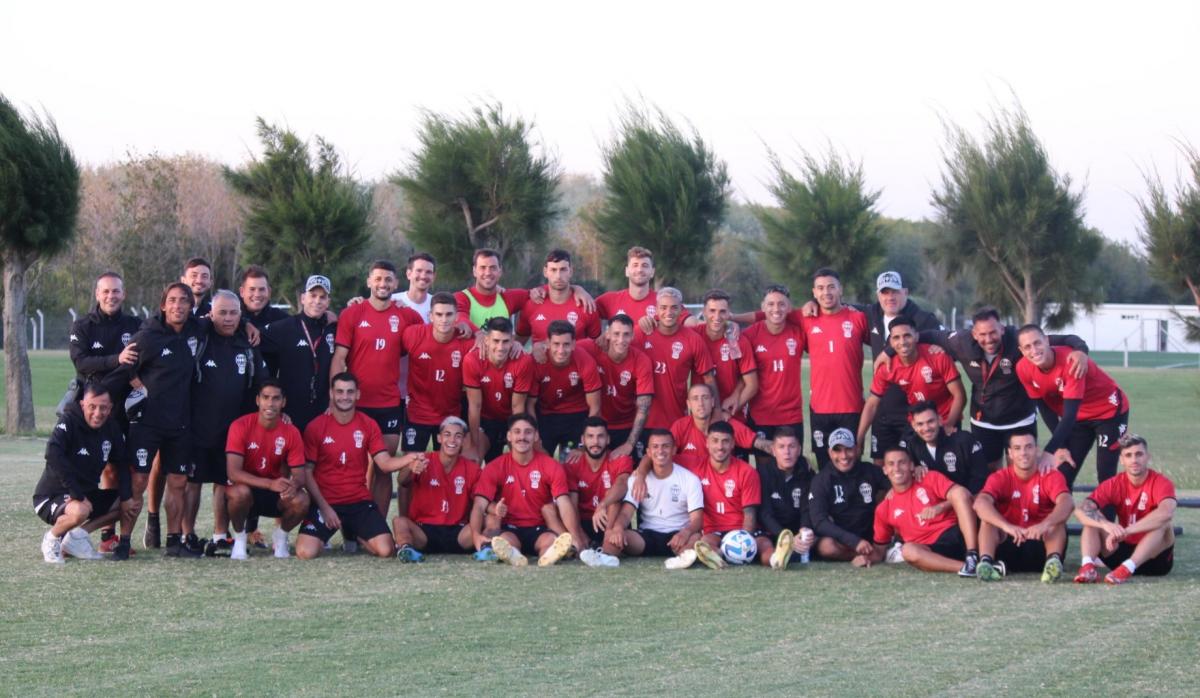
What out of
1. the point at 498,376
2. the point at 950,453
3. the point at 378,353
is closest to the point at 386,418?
the point at 378,353

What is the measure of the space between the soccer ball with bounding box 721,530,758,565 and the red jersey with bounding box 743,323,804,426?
4.72 feet

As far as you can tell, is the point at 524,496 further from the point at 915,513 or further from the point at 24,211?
the point at 24,211

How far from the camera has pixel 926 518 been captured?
9.24 metres

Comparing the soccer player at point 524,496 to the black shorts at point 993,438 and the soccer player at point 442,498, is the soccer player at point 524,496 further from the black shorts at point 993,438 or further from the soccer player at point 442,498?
the black shorts at point 993,438

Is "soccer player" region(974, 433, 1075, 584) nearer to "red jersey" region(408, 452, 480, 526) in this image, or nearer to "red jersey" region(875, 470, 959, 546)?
"red jersey" region(875, 470, 959, 546)

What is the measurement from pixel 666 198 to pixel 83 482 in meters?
16.4

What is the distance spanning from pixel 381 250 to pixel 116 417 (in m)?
37.9

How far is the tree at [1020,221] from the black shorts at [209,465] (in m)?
21.3

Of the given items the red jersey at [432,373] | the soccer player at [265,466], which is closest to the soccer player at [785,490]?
the red jersey at [432,373]

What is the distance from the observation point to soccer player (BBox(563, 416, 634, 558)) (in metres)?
9.80

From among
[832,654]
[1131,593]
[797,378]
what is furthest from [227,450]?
[1131,593]

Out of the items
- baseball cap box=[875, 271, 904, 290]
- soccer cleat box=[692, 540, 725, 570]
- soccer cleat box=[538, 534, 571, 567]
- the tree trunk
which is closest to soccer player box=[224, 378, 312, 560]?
soccer cleat box=[538, 534, 571, 567]

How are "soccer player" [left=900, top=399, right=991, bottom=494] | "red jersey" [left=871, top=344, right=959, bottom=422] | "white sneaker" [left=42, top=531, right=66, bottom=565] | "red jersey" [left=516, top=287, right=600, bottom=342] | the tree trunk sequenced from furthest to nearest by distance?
the tree trunk, "red jersey" [left=516, top=287, right=600, bottom=342], "red jersey" [left=871, top=344, right=959, bottom=422], "soccer player" [left=900, top=399, right=991, bottom=494], "white sneaker" [left=42, top=531, right=66, bottom=565]

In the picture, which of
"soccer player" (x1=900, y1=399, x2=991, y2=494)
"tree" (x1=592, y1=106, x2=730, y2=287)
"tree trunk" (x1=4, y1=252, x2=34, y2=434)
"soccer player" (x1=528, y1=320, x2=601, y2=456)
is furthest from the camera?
"tree" (x1=592, y1=106, x2=730, y2=287)
